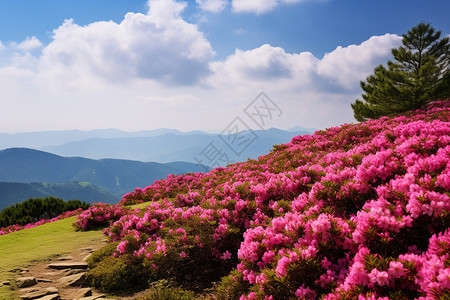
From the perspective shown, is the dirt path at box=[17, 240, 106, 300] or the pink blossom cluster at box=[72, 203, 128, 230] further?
the pink blossom cluster at box=[72, 203, 128, 230]

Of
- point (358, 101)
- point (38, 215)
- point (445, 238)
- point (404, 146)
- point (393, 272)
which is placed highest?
point (358, 101)

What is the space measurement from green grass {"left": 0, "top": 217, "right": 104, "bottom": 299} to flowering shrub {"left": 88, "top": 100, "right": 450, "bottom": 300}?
159 cm

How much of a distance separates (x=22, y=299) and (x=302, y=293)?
4.72 meters

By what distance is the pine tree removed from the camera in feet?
81.5

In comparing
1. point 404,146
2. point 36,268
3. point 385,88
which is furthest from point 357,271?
point 385,88

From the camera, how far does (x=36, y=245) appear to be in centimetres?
763

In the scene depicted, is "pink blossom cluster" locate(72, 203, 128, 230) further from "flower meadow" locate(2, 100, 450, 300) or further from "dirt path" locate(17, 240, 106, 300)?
"dirt path" locate(17, 240, 106, 300)

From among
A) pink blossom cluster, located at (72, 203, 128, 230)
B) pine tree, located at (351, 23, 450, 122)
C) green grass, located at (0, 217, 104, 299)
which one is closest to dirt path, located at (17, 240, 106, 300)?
green grass, located at (0, 217, 104, 299)

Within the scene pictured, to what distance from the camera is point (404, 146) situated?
179 inches

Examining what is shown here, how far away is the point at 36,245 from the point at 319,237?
816 centimetres

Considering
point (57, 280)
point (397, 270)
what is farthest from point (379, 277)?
point (57, 280)

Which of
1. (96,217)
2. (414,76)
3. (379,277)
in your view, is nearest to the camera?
(379,277)

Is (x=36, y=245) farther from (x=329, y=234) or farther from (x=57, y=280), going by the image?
(x=329, y=234)

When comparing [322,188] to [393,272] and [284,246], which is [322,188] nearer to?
[284,246]
